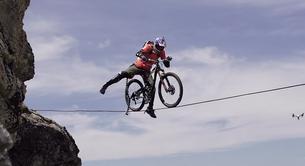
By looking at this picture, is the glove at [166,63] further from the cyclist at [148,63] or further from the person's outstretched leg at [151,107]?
the person's outstretched leg at [151,107]

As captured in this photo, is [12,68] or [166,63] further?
[166,63]

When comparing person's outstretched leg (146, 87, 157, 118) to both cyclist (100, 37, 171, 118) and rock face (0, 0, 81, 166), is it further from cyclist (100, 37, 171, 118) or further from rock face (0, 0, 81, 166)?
rock face (0, 0, 81, 166)

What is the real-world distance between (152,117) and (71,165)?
661 inches

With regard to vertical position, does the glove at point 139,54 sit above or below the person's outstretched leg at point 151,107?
above

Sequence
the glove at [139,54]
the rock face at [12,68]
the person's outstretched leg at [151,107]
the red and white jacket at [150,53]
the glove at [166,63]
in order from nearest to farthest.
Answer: the rock face at [12,68], the glove at [166,63], the red and white jacket at [150,53], the glove at [139,54], the person's outstretched leg at [151,107]

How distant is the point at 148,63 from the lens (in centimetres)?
2634

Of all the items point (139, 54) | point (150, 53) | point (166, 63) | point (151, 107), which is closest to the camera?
point (166, 63)

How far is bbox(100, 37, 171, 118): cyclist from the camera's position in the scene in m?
25.8

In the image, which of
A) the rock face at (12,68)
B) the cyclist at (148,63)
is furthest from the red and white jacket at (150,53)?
the rock face at (12,68)

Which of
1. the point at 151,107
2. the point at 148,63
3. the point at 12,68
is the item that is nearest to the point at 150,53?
the point at 148,63

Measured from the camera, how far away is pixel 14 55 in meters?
25.5

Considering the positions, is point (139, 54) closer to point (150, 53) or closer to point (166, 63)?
point (150, 53)

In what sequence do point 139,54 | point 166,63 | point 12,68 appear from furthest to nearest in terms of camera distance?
1. point 139,54
2. point 166,63
3. point 12,68

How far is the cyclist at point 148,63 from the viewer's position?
25.8 metres
